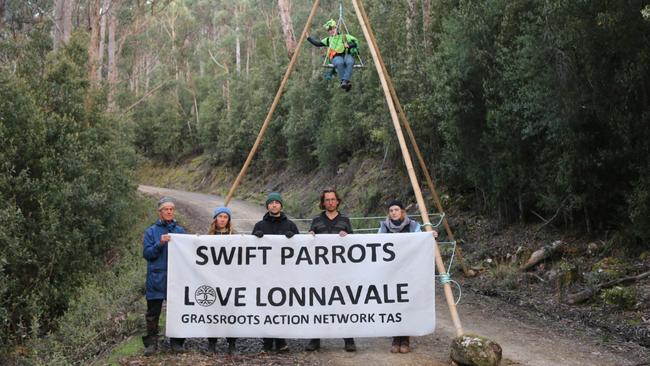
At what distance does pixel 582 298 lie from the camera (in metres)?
9.20

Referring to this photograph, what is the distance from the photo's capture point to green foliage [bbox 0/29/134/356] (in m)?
12.1

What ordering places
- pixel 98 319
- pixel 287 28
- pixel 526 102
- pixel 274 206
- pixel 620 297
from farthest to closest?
pixel 287 28
pixel 526 102
pixel 98 319
pixel 620 297
pixel 274 206

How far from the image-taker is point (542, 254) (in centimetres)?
1123

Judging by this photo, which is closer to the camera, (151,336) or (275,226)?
(151,336)

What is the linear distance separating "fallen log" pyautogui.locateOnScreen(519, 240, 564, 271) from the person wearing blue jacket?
7.05 m

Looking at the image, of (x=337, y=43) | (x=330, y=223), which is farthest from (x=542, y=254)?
(x=330, y=223)

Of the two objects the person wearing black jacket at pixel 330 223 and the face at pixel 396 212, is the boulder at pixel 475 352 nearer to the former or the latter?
the person wearing black jacket at pixel 330 223

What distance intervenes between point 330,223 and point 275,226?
0.66m

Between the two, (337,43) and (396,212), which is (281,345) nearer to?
(396,212)

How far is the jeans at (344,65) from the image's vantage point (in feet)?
39.2

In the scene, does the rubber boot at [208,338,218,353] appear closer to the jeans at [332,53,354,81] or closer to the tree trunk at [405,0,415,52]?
the jeans at [332,53,354,81]

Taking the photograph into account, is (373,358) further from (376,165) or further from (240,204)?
(240,204)

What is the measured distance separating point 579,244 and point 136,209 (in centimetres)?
1418

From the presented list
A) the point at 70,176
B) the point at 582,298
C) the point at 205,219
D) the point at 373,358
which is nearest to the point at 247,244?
the point at 373,358
